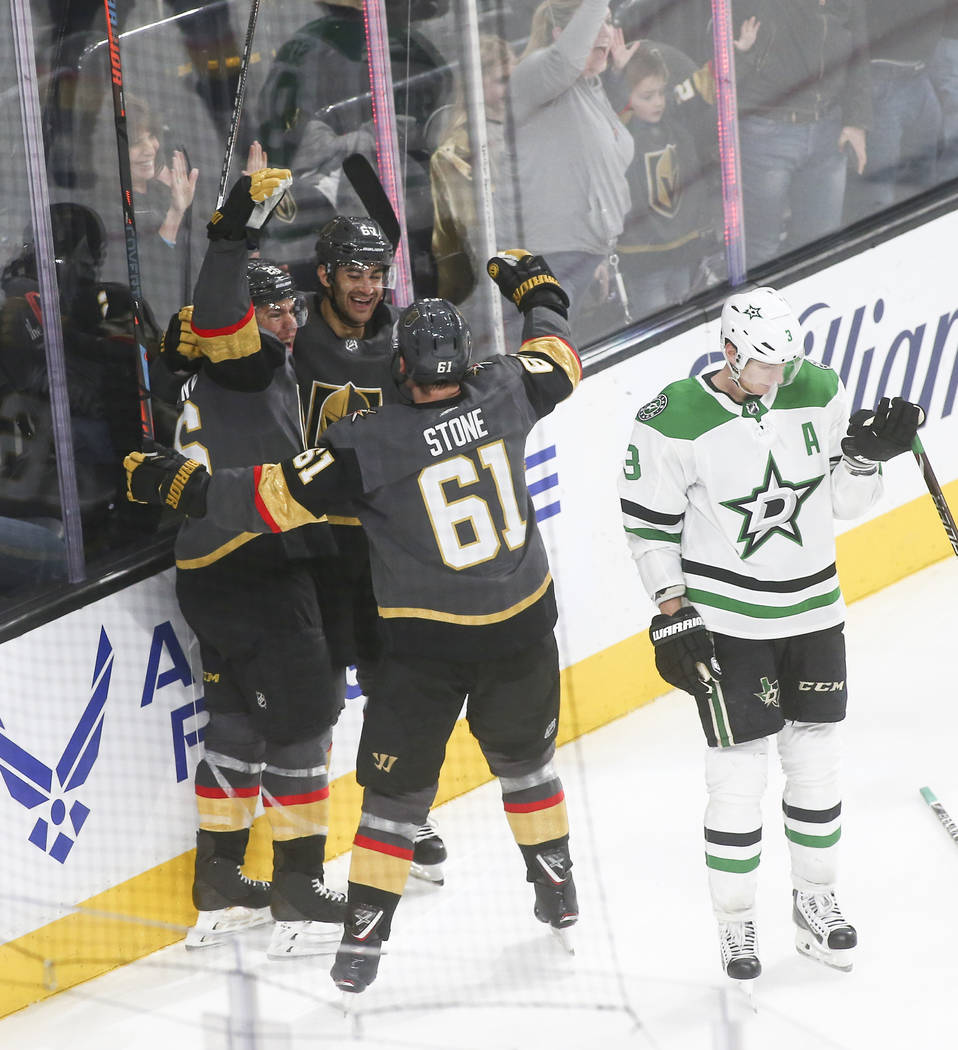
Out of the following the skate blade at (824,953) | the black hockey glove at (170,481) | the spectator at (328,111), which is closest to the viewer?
the black hockey glove at (170,481)

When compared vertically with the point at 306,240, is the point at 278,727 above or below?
below

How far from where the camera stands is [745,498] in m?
3.09

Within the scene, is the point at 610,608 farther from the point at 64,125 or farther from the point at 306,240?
the point at 64,125

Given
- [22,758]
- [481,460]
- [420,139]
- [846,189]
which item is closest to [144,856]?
[22,758]

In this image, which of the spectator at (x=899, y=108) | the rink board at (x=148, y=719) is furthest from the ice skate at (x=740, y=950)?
the spectator at (x=899, y=108)

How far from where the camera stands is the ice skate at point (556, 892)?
3400 mm

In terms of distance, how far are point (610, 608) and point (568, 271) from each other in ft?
3.20

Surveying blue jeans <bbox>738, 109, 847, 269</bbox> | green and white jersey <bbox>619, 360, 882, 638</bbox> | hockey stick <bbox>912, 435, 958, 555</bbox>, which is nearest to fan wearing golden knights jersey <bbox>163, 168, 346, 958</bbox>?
green and white jersey <bbox>619, 360, 882, 638</bbox>

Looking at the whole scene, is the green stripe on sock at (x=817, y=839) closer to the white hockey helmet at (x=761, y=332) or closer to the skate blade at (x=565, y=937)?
the skate blade at (x=565, y=937)

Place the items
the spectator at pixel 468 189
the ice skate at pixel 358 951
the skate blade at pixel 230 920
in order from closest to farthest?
the ice skate at pixel 358 951 < the skate blade at pixel 230 920 < the spectator at pixel 468 189

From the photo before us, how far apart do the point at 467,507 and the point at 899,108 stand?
3047 mm

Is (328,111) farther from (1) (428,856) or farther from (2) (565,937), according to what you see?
(2) (565,937)

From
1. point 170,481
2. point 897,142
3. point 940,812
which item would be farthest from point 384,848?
point 897,142

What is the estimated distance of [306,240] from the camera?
406cm
